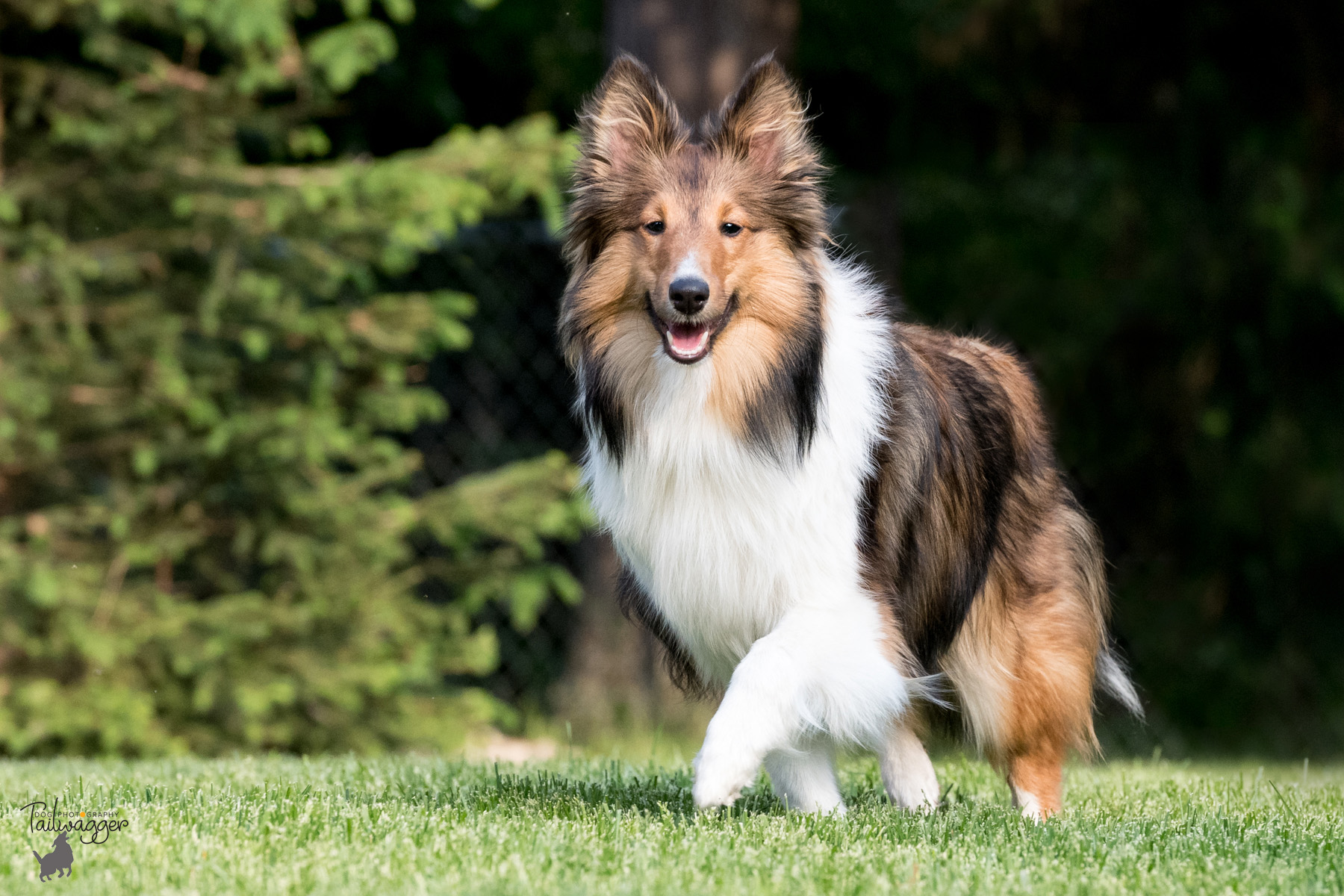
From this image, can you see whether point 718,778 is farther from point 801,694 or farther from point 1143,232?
point 1143,232

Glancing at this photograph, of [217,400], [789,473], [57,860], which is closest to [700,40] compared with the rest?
[217,400]

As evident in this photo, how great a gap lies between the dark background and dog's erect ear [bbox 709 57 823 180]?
5.79 metres

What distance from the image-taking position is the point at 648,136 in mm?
4023

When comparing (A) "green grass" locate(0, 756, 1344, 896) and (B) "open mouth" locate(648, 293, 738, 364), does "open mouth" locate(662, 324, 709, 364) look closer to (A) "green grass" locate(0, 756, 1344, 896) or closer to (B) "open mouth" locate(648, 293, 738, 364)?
(B) "open mouth" locate(648, 293, 738, 364)

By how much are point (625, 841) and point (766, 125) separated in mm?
1995

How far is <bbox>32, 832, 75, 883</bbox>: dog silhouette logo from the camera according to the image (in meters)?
2.88

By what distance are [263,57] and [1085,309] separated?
6.27m

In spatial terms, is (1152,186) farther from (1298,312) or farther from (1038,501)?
(1038,501)

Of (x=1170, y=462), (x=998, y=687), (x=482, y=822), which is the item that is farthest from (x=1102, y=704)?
(x=1170, y=462)

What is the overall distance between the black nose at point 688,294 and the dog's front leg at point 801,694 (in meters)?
0.84

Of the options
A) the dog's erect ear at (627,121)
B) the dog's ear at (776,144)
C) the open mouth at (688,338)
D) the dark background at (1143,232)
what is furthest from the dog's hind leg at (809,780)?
the dark background at (1143,232)

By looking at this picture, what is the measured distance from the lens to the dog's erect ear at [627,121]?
158 inches

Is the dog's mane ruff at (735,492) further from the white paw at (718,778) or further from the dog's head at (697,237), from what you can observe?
the white paw at (718,778)

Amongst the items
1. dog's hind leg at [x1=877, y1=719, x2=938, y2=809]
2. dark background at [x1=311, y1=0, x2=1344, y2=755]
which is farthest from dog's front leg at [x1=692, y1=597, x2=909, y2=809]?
dark background at [x1=311, y1=0, x2=1344, y2=755]
